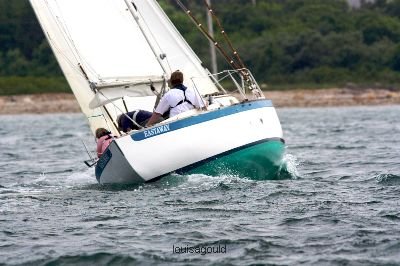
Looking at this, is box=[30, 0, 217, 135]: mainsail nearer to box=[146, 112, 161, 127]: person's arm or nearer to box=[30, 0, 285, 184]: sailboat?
box=[30, 0, 285, 184]: sailboat

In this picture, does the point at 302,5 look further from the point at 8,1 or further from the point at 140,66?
the point at 140,66

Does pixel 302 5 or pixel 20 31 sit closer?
pixel 20 31

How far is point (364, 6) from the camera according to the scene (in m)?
87.8

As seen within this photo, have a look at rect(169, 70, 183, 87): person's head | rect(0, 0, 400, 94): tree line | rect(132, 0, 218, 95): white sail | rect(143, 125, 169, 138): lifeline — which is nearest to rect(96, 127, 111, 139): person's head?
rect(169, 70, 183, 87): person's head

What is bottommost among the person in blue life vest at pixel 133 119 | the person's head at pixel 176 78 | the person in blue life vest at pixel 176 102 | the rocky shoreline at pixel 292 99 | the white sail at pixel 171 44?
the rocky shoreline at pixel 292 99

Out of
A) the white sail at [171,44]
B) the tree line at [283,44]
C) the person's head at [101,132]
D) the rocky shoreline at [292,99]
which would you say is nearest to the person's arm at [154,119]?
the person's head at [101,132]

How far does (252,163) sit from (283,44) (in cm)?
5660

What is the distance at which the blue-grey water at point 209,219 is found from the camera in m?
11.1

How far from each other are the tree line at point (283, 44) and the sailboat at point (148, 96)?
159ft

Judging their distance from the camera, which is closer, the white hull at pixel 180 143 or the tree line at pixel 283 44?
the white hull at pixel 180 143

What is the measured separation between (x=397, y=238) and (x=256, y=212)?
2202 mm

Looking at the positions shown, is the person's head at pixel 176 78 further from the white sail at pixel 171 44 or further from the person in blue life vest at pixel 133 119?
the white sail at pixel 171 44

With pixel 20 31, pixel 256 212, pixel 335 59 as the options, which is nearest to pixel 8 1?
pixel 20 31

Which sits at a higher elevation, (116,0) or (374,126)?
(116,0)
